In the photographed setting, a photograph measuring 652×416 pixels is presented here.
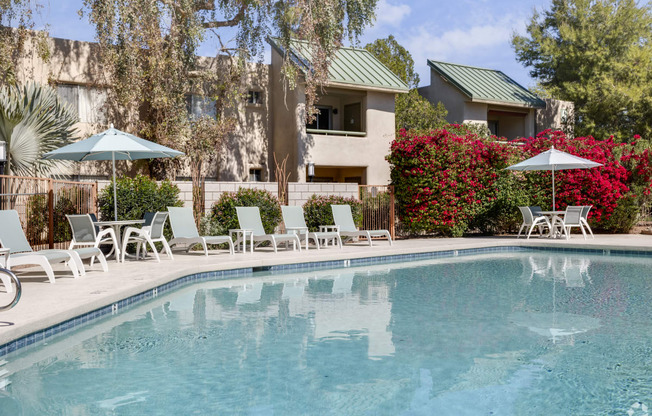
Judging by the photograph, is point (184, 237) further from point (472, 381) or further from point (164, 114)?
point (472, 381)

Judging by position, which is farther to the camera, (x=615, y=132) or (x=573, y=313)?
(x=615, y=132)

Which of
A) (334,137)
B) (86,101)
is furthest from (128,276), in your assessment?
(334,137)

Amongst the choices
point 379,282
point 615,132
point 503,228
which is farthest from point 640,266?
point 615,132

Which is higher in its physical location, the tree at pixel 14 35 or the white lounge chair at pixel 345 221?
the tree at pixel 14 35

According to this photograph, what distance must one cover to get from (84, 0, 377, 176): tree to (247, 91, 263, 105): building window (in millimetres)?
1537

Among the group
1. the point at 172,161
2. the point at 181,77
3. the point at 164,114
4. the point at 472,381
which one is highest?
the point at 181,77

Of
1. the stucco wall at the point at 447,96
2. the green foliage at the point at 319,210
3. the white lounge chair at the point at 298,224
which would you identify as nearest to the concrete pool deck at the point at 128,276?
the white lounge chair at the point at 298,224

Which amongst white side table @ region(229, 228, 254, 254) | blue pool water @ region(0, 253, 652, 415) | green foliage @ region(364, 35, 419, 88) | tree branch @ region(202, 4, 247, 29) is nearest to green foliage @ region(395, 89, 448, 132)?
Result: green foliage @ region(364, 35, 419, 88)

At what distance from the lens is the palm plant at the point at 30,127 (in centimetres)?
1369

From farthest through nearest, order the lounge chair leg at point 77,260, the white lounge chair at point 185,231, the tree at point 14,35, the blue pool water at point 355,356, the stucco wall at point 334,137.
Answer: the stucco wall at point 334,137 → the tree at point 14,35 → the white lounge chair at point 185,231 → the lounge chair leg at point 77,260 → the blue pool water at point 355,356

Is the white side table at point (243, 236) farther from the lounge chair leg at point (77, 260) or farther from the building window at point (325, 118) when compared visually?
the building window at point (325, 118)

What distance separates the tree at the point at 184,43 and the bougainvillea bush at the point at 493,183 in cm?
368

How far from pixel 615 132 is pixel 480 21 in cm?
945

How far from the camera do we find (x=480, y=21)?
3294 cm
